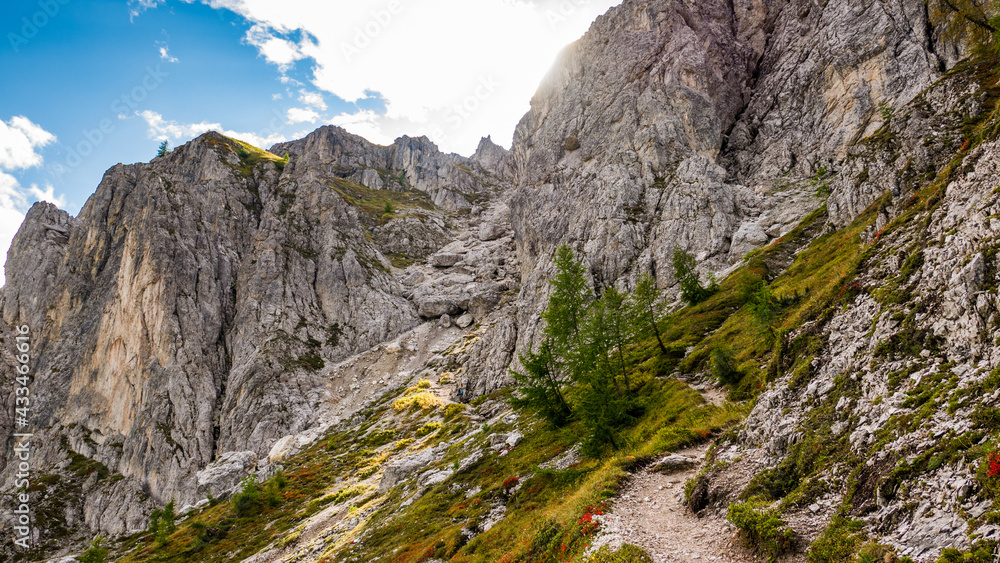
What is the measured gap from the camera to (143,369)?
9925cm

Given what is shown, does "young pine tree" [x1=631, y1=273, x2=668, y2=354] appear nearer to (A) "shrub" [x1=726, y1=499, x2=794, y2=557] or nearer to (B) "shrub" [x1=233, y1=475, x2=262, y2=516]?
(A) "shrub" [x1=726, y1=499, x2=794, y2=557]

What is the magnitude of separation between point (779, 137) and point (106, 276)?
17413 cm

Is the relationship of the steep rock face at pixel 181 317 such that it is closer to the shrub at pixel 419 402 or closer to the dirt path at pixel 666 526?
the shrub at pixel 419 402

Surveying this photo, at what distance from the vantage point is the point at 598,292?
74.9 m

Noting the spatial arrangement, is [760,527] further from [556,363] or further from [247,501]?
[247,501]

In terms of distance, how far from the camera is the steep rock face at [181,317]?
88.2 m

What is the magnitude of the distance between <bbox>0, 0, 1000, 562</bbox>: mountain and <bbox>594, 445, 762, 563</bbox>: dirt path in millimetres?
116

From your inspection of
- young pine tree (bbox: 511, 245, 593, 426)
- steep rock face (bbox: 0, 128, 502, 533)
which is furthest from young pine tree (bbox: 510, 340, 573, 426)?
steep rock face (bbox: 0, 128, 502, 533)

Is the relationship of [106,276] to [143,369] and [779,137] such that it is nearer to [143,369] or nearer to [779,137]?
[143,369]

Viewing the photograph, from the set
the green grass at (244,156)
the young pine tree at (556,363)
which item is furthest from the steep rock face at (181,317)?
the young pine tree at (556,363)

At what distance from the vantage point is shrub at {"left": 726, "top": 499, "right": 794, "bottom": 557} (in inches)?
363

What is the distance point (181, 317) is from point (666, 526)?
124197 mm

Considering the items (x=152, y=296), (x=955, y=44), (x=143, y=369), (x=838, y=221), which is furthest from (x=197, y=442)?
(x=955, y=44)

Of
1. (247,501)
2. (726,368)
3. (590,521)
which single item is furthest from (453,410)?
(590,521)
